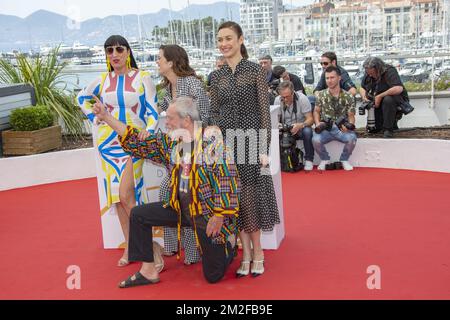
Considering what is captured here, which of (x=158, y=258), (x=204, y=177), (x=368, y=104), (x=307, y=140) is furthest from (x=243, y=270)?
(x=368, y=104)

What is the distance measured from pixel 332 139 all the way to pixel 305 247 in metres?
2.96

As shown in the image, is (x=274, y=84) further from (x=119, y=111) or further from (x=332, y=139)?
(x=119, y=111)

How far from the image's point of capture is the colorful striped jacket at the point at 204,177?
165 inches

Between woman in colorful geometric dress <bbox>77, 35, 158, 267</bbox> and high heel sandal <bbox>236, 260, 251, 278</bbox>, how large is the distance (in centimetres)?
82

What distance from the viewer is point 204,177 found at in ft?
13.9

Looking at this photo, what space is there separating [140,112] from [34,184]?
3.64 metres

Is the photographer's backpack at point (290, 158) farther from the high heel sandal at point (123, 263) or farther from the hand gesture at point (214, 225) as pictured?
the hand gesture at point (214, 225)

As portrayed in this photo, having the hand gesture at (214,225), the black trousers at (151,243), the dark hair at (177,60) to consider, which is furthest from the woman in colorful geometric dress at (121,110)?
the hand gesture at (214,225)

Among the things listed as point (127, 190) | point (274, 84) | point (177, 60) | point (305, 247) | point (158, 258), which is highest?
point (177, 60)

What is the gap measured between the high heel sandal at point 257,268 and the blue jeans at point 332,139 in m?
3.48

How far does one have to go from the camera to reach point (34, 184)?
8.04 metres

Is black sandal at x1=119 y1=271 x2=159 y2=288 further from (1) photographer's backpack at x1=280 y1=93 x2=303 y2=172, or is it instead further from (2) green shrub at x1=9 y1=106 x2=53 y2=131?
(2) green shrub at x1=9 y1=106 x2=53 y2=131

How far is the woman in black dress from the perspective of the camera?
443 cm

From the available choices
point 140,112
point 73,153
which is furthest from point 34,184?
point 140,112
